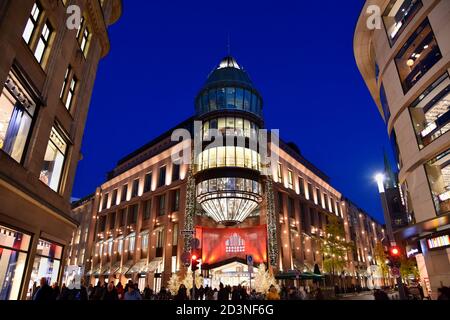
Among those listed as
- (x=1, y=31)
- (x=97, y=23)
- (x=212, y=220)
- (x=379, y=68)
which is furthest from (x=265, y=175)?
(x=1, y=31)

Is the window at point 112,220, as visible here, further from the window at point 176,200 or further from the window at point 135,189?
the window at point 176,200

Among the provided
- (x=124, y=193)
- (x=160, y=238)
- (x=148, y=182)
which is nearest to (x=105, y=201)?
(x=124, y=193)

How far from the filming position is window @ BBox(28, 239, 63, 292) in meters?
12.5

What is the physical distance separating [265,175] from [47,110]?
2983 cm

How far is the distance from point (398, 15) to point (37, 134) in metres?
23.3

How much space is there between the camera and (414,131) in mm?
18922

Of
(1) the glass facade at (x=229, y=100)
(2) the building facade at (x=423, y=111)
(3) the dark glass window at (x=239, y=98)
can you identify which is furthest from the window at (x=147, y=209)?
(2) the building facade at (x=423, y=111)

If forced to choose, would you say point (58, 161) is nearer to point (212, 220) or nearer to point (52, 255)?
point (52, 255)

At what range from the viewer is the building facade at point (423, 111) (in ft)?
54.0

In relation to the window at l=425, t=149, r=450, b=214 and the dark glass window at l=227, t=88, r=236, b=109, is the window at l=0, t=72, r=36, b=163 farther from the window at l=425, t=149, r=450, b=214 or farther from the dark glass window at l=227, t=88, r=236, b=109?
the dark glass window at l=227, t=88, r=236, b=109

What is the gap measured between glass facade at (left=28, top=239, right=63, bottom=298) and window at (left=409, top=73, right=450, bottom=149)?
20.7 m

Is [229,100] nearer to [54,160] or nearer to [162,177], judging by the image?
[162,177]

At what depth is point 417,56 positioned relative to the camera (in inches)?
738
